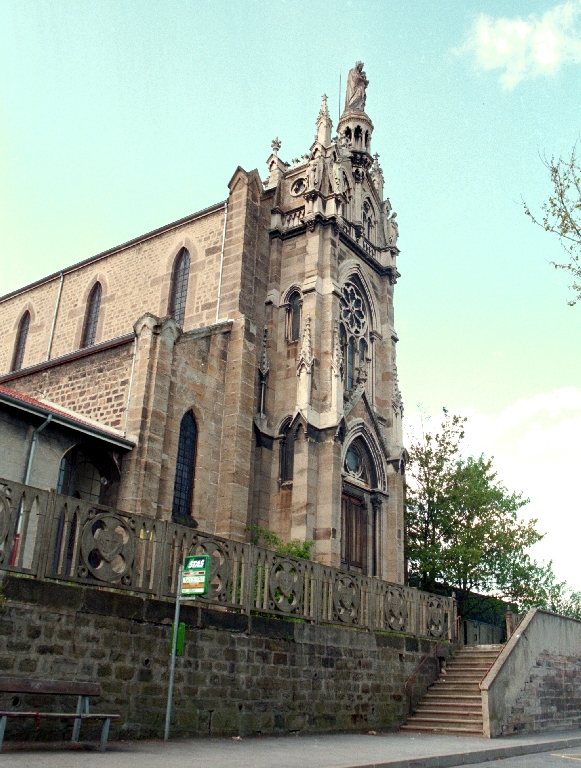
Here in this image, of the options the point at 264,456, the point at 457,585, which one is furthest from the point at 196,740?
the point at 457,585

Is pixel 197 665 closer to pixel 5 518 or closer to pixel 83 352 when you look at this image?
pixel 5 518

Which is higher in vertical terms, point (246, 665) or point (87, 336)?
point (87, 336)

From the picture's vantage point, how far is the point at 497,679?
635 inches

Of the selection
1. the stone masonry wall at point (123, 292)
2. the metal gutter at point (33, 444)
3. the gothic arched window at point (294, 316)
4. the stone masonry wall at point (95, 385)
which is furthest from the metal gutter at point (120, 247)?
the metal gutter at point (33, 444)

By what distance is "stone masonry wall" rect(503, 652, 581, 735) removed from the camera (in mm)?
17062

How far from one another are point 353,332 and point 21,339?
1413 cm

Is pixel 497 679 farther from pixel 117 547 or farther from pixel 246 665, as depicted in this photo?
pixel 117 547

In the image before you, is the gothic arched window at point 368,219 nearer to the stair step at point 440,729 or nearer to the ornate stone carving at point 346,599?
the ornate stone carving at point 346,599

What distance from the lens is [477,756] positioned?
1245 centimetres

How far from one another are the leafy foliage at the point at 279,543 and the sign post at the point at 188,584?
10.1 metres

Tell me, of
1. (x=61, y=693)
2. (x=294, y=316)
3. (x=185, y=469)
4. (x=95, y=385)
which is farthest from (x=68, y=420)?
(x=294, y=316)

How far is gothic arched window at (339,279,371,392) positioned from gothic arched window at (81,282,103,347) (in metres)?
9.41

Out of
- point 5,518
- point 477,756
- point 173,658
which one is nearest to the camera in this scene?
point 5,518

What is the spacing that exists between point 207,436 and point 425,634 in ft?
26.3
